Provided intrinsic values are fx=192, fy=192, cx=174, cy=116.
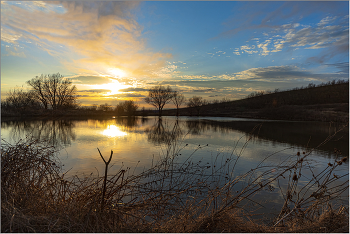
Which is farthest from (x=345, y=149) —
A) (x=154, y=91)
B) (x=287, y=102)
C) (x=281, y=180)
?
(x=287, y=102)

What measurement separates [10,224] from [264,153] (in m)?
10.3

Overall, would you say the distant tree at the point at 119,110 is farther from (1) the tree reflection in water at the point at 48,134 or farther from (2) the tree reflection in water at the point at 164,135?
(2) the tree reflection in water at the point at 164,135

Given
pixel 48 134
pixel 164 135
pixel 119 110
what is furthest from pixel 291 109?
pixel 48 134

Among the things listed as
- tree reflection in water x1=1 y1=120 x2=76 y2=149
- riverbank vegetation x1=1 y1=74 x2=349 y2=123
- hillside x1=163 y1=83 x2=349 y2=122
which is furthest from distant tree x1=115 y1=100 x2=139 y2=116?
tree reflection in water x1=1 y1=120 x2=76 y2=149

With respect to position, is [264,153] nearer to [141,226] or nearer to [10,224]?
[141,226]

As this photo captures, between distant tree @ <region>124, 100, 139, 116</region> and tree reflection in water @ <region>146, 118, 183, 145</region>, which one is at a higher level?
distant tree @ <region>124, 100, 139, 116</region>

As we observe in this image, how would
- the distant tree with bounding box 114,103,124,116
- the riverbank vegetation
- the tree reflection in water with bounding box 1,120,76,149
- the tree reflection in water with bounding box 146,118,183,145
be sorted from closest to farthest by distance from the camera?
the tree reflection in water with bounding box 1,120,76,149
the tree reflection in water with bounding box 146,118,183,145
the riverbank vegetation
the distant tree with bounding box 114,103,124,116

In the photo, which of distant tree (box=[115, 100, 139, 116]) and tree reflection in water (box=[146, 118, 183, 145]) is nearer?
tree reflection in water (box=[146, 118, 183, 145])

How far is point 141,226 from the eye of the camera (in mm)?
2887

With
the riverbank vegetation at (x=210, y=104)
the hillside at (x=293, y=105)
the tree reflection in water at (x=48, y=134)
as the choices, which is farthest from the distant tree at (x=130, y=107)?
the tree reflection in water at (x=48, y=134)

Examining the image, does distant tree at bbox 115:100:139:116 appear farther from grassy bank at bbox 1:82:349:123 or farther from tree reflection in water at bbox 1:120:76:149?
tree reflection in water at bbox 1:120:76:149

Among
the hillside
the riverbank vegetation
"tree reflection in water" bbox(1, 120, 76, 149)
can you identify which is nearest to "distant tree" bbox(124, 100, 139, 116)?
the riverbank vegetation

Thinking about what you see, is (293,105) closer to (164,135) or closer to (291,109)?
(291,109)

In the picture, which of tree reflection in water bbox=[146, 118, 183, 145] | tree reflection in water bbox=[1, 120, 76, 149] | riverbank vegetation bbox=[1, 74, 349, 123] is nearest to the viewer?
tree reflection in water bbox=[1, 120, 76, 149]
